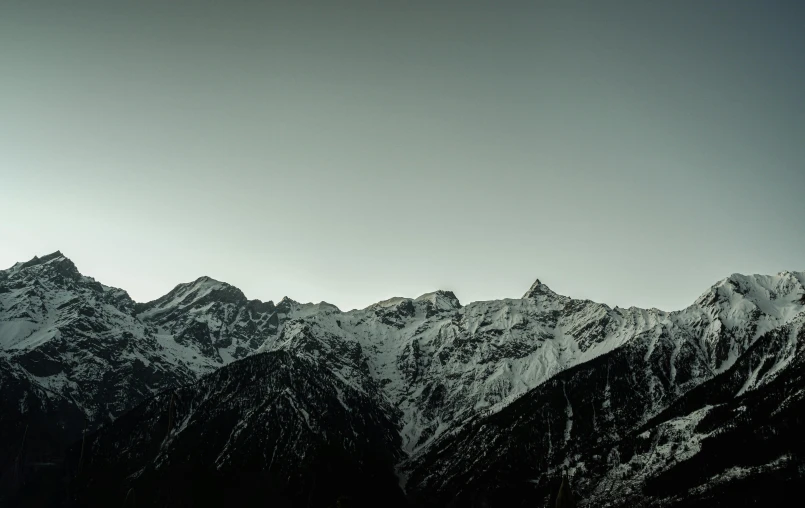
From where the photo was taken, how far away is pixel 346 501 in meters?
84.9

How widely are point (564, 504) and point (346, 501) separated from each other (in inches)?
1344

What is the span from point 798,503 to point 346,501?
189 meters

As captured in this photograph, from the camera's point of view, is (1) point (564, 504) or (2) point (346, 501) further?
(2) point (346, 501)

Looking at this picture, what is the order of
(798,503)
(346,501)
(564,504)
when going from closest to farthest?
(564,504), (346,501), (798,503)

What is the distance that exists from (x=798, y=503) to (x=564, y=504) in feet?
610

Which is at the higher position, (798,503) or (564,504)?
(564,504)

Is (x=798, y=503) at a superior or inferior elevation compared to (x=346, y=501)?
inferior

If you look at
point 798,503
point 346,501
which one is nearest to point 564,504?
point 346,501

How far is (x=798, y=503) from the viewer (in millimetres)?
197625

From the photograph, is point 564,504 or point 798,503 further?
point 798,503

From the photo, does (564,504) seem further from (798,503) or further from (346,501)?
(798,503)

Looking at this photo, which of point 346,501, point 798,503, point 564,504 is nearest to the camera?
point 564,504

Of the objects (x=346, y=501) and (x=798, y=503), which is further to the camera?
(x=798, y=503)
